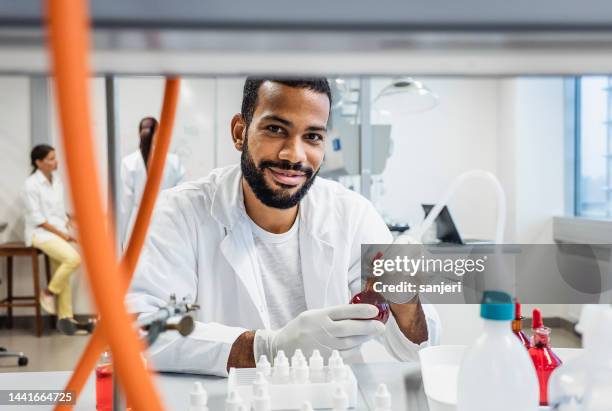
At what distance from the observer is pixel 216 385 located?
957 mm

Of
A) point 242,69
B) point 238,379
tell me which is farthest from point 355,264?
point 242,69

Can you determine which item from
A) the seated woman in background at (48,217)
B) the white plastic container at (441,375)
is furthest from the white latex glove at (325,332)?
the seated woman in background at (48,217)

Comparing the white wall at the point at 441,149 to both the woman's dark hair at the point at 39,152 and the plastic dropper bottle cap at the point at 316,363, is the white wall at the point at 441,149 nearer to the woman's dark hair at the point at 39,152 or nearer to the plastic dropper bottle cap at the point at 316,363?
the woman's dark hair at the point at 39,152

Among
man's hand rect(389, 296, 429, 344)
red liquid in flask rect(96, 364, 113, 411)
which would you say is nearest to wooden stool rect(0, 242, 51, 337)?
man's hand rect(389, 296, 429, 344)

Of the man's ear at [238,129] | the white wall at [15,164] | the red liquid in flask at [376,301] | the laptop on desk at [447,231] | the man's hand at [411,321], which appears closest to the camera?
the red liquid in flask at [376,301]

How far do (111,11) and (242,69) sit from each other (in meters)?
0.09

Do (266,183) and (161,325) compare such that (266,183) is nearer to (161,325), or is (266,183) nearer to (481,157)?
(161,325)

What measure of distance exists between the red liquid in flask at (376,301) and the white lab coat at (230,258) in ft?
0.56

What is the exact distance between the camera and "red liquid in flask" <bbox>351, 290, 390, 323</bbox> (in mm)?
1192

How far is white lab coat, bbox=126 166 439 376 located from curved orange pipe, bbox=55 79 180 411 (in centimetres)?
88

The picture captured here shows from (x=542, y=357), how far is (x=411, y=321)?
57cm

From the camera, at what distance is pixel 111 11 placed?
0.90 ft

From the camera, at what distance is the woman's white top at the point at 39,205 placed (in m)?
3.61

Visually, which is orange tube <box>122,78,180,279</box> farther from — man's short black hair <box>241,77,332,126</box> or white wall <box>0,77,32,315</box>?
white wall <box>0,77,32,315</box>
